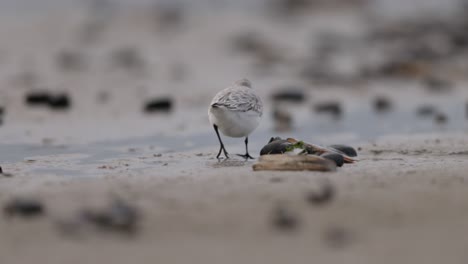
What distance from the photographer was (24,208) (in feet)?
17.0

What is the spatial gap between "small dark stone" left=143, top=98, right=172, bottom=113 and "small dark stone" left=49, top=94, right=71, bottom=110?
1.45 meters

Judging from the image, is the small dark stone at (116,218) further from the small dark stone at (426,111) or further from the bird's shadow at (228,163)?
the small dark stone at (426,111)

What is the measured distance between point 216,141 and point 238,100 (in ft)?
6.90

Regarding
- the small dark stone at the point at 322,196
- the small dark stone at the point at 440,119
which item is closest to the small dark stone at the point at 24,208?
the small dark stone at the point at 322,196

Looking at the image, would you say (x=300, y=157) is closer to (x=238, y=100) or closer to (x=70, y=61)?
(x=238, y=100)

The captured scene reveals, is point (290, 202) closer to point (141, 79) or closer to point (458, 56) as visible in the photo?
point (141, 79)

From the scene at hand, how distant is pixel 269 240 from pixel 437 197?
1673 mm

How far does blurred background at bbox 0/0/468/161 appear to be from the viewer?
12.0 metres

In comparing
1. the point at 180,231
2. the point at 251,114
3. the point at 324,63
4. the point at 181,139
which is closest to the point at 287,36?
the point at 324,63

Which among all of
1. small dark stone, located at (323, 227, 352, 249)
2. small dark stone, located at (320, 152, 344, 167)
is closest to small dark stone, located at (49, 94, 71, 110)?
small dark stone, located at (320, 152, 344, 167)

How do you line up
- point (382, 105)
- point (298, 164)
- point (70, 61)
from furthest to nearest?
point (70, 61)
point (382, 105)
point (298, 164)

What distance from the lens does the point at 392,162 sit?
26.3 ft

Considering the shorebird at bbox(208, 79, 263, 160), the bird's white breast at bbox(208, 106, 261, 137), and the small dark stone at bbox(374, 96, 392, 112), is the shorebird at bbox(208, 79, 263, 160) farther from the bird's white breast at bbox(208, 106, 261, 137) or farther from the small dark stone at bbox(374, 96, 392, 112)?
the small dark stone at bbox(374, 96, 392, 112)

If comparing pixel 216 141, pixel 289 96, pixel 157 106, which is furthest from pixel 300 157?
pixel 289 96
